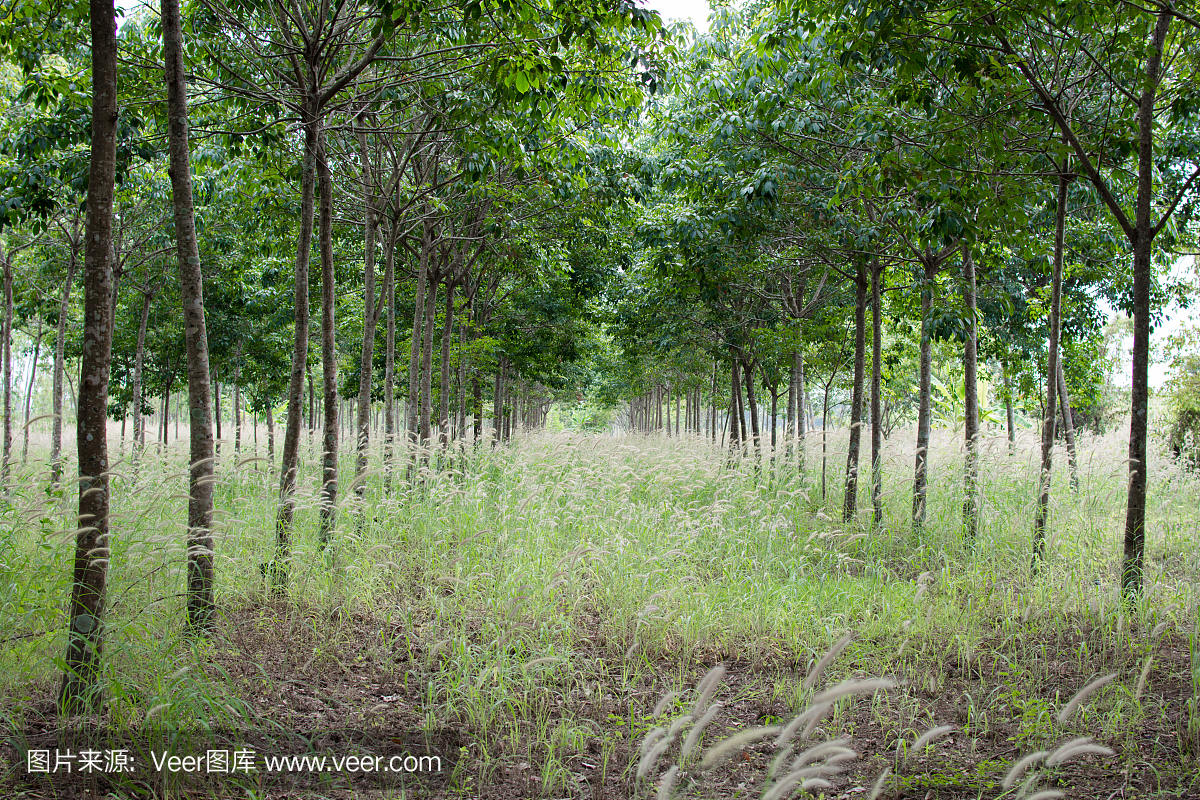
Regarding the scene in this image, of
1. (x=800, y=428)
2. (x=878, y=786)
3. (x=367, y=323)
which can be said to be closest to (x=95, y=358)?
(x=878, y=786)

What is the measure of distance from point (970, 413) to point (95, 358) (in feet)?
26.6

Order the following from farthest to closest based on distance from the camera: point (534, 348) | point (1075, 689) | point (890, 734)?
point (534, 348) < point (1075, 689) < point (890, 734)

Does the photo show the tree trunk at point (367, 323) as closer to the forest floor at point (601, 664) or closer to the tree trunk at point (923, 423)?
the forest floor at point (601, 664)

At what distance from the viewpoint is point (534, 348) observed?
1666 centimetres

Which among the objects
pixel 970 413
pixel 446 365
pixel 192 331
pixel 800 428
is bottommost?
pixel 800 428

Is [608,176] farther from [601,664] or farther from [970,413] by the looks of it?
[601,664]

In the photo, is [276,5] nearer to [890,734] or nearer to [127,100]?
[127,100]

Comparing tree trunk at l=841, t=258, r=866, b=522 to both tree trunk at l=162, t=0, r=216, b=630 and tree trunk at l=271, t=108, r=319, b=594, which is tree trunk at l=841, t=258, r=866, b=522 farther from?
tree trunk at l=162, t=0, r=216, b=630

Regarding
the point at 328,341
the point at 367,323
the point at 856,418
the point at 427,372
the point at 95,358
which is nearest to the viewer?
the point at 95,358

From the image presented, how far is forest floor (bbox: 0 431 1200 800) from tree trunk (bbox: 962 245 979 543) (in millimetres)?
308

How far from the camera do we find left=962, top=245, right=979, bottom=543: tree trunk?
21.7ft

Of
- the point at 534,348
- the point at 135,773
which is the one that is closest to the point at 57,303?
the point at 534,348

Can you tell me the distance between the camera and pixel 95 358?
297 cm

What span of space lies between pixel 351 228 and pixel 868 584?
935cm
